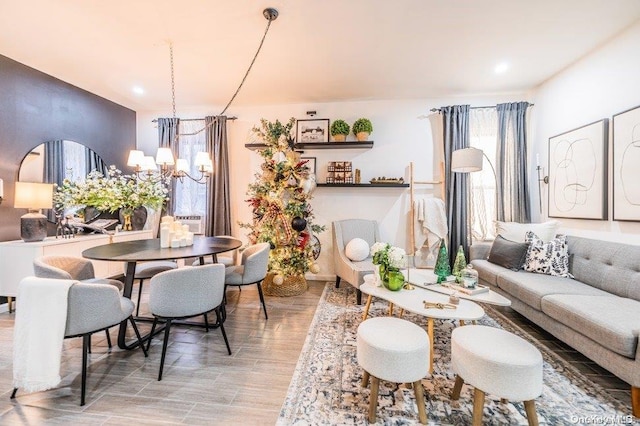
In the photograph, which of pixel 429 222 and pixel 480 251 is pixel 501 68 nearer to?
pixel 429 222

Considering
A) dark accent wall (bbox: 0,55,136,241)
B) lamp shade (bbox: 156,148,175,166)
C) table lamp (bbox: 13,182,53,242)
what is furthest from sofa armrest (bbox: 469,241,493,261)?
dark accent wall (bbox: 0,55,136,241)

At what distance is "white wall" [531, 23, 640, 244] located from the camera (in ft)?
8.64

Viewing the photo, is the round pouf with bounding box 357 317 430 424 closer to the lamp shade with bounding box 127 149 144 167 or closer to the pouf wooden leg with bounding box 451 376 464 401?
the pouf wooden leg with bounding box 451 376 464 401

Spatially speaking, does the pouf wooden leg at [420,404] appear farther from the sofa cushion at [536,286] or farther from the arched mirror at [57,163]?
the arched mirror at [57,163]

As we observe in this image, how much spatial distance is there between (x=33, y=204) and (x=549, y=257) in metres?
5.52

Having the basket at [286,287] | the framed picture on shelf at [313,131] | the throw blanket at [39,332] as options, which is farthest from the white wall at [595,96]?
the throw blanket at [39,332]

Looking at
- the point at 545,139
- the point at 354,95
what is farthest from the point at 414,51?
the point at 545,139

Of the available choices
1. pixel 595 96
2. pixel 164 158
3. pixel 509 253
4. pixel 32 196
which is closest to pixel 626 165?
pixel 595 96

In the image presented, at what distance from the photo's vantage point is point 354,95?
429 cm

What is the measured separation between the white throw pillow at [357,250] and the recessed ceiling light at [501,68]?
8.77 feet

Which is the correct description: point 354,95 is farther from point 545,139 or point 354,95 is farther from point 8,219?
point 8,219

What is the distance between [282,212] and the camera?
152 inches

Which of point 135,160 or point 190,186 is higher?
point 135,160

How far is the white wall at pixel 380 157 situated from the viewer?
14.5ft
